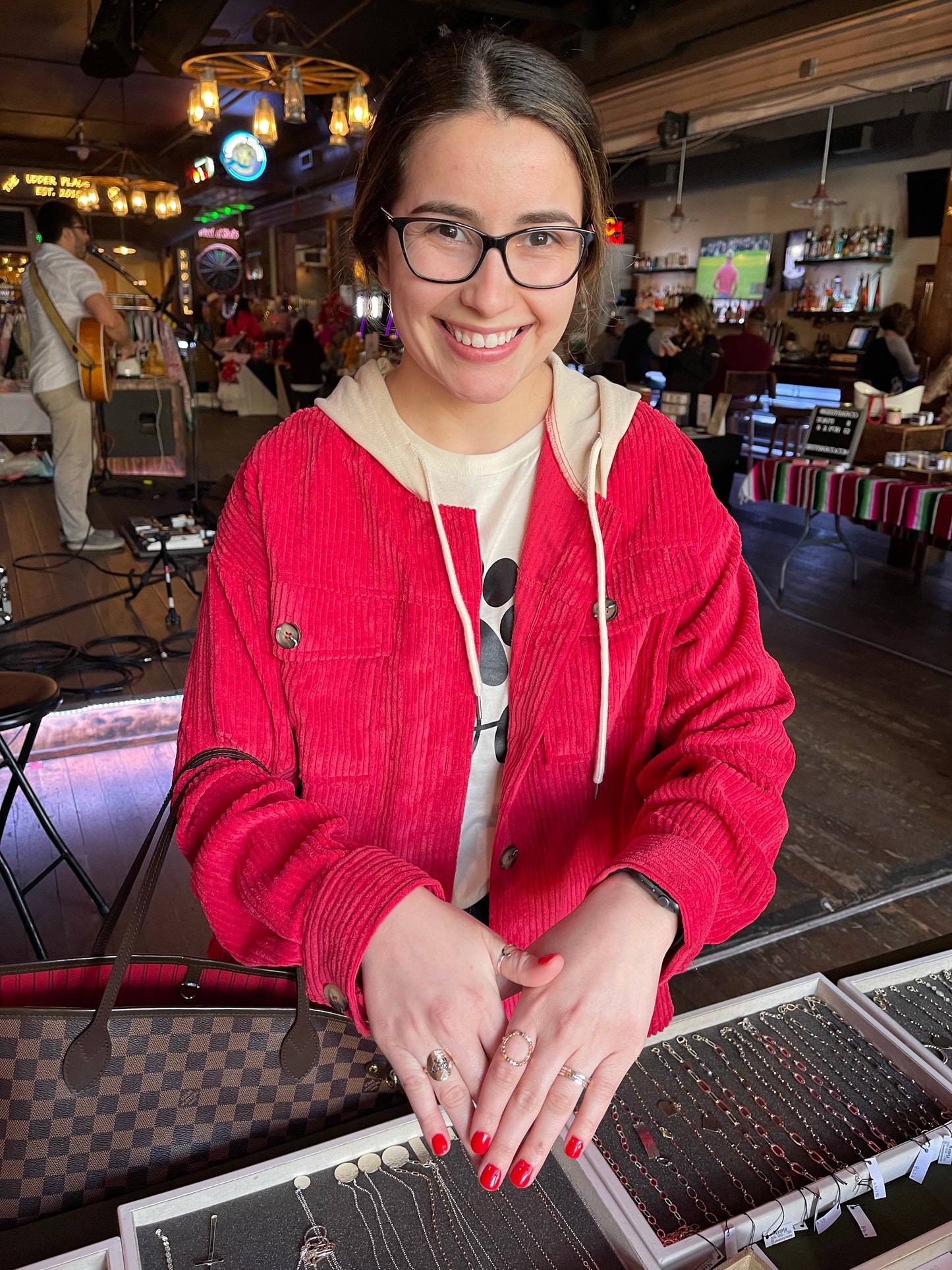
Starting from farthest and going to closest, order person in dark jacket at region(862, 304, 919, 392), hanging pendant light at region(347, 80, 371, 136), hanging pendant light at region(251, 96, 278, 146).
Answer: person in dark jacket at region(862, 304, 919, 392) < hanging pendant light at region(251, 96, 278, 146) < hanging pendant light at region(347, 80, 371, 136)

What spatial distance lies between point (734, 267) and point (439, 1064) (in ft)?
40.4

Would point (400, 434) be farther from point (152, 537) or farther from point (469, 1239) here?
point (152, 537)

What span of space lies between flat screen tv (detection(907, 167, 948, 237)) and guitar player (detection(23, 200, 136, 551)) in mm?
7336

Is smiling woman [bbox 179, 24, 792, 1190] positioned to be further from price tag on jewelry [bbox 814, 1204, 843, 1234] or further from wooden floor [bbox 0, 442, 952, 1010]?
wooden floor [bbox 0, 442, 952, 1010]

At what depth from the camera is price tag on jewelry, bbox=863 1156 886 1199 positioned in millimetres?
918

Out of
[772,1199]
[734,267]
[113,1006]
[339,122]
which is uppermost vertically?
[339,122]

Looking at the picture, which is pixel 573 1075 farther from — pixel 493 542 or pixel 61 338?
pixel 61 338

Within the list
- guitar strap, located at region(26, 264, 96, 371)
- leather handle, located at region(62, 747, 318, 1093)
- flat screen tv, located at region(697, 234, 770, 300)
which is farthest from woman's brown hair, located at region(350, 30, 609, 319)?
flat screen tv, located at region(697, 234, 770, 300)

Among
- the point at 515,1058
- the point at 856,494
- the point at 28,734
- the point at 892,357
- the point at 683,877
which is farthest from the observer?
the point at 892,357

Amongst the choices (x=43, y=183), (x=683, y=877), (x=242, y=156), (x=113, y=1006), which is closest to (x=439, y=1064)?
(x=683, y=877)

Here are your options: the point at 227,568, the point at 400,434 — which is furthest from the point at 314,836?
the point at 400,434

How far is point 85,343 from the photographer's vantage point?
19.4 ft

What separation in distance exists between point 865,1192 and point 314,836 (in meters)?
0.65

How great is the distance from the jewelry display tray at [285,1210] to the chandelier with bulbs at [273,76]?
6.61 meters
